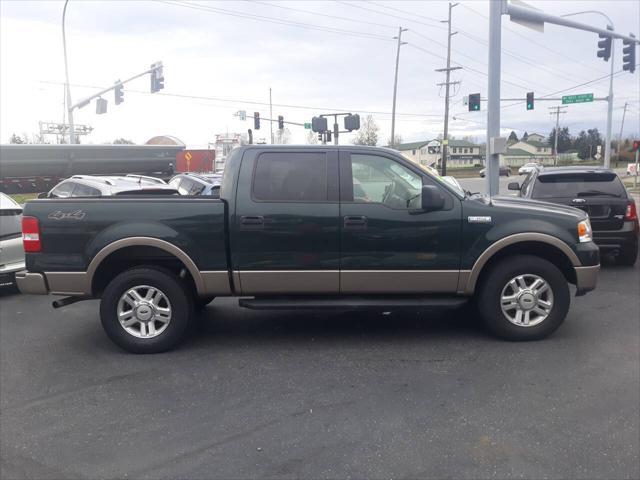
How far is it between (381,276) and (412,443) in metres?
2.07

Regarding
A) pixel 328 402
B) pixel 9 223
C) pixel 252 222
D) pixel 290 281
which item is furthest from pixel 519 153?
pixel 328 402

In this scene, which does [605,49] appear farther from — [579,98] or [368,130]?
[368,130]

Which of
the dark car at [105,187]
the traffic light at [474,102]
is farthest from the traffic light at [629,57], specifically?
the dark car at [105,187]

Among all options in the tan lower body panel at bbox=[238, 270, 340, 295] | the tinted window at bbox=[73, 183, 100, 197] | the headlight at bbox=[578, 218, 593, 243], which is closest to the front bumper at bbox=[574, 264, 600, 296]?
the headlight at bbox=[578, 218, 593, 243]

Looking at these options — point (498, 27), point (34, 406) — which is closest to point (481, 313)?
point (34, 406)

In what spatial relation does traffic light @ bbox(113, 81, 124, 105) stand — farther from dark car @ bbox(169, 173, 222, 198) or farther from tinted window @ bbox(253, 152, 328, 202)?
tinted window @ bbox(253, 152, 328, 202)

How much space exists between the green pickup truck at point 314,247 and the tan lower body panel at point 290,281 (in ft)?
0.03

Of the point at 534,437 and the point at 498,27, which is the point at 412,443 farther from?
the point at 498,27

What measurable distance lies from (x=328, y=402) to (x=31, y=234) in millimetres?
3259

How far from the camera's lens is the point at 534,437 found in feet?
12.1

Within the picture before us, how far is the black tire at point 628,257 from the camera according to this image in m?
9.14

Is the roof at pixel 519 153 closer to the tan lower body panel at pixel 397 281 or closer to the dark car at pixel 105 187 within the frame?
the dark car at pixel 105 187

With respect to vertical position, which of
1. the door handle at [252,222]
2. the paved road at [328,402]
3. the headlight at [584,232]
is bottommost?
the paved road at [328,402]

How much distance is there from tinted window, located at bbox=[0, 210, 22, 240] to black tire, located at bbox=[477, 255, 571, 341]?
21.3ft
